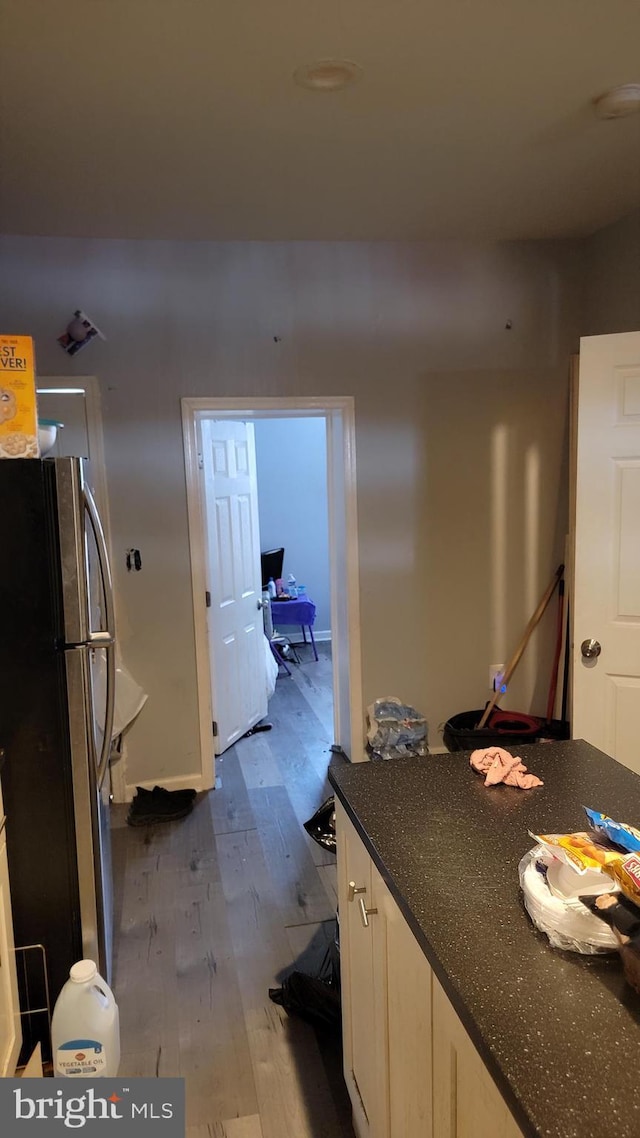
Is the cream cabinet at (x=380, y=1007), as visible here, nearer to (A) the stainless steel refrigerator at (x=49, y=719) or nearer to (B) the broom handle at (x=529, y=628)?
(A) the stainless steel refrigerator at (x=49, y=719)

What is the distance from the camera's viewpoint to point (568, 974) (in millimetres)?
993

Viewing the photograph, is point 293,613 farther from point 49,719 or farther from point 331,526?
point 49,719

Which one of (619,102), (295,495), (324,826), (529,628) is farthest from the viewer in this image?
(295,495)

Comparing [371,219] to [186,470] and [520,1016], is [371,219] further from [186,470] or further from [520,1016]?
[520,1016]

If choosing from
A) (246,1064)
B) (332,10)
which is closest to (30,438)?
(332,10)

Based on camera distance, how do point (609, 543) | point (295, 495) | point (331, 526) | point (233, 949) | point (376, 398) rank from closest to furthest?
1. point (233, 949)
2. point (609, 543)
3. point (376, 398)
4. point (331, 526)
5. point (295, 495)

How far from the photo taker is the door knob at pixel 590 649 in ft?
8.71

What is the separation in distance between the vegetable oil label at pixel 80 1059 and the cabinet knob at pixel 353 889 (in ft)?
2.49

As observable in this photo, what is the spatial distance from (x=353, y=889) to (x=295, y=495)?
5.38 m

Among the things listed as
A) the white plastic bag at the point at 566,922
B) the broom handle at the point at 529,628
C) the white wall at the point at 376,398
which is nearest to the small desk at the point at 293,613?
the white wall at the point at 376,398

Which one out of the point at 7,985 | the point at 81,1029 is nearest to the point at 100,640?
the point at 7,985

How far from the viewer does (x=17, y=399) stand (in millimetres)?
1806

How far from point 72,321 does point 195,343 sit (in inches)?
21.1

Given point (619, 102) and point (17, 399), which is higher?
point (619, 102)
